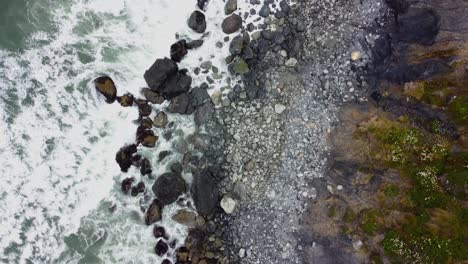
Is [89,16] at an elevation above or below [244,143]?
above

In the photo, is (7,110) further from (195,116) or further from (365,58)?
(365,58)

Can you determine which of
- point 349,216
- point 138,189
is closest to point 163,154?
point 138,189

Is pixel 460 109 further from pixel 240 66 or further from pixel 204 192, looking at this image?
pixel 204 192

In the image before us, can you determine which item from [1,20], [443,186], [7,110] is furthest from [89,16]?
[443,186]

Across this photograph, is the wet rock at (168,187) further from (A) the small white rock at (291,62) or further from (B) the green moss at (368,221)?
(B) the green moss at (368,221)

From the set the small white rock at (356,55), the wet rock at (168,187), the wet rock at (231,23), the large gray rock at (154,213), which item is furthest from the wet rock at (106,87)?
the small white rock at (356,55)
